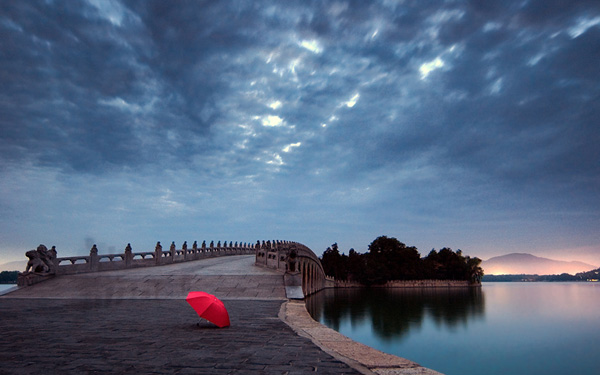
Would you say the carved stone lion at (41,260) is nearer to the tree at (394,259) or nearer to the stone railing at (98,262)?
the stone railing at (98,262)

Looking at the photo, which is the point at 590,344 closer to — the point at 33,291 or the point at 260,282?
the point at 260,282

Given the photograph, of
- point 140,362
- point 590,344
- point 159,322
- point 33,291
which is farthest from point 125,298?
point 590,344

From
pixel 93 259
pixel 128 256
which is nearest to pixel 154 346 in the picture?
pixel 93 259

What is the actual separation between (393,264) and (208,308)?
102962 mm

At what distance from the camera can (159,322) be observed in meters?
10.6

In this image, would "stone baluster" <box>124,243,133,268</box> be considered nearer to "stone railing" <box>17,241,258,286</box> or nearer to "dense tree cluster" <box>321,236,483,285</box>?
"stone railing" <box>17,241,258,286</box>

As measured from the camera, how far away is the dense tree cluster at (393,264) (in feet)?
339

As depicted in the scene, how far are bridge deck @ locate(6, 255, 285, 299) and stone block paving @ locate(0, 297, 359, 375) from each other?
6.65 metres

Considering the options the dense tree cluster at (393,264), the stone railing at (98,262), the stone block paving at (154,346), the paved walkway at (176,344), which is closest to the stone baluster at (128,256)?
the stone railing at (98,262)

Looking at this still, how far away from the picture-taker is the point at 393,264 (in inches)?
4198

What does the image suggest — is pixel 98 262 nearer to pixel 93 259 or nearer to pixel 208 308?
pixel 93 259

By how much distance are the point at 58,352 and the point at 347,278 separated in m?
103

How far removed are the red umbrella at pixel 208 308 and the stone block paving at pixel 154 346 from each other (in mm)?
249

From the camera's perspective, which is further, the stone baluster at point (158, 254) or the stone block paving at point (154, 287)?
the stone baluster at point (158, 254)
